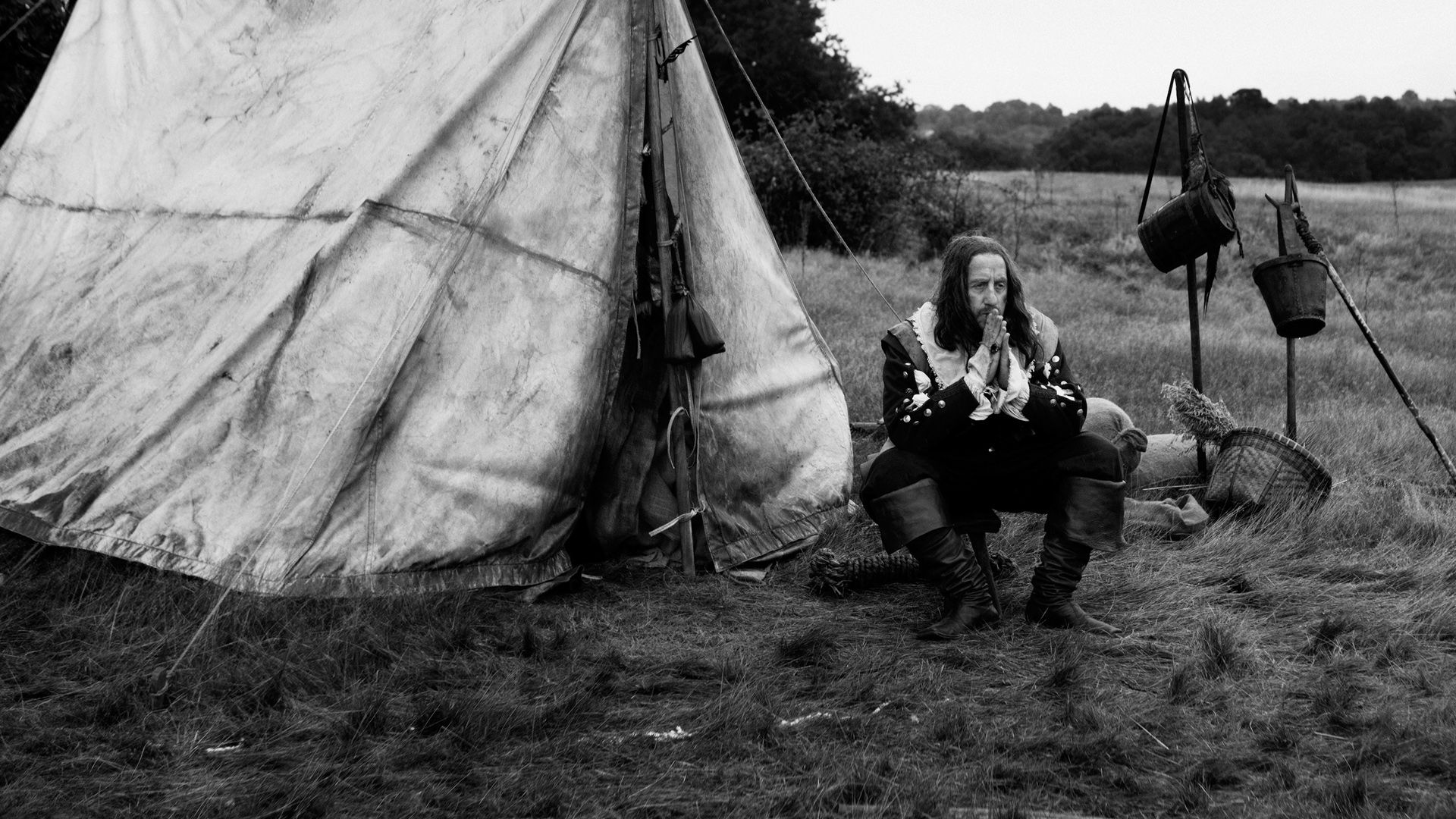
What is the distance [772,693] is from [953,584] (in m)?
0.80

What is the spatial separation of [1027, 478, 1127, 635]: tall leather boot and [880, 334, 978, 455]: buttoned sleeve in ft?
1.37

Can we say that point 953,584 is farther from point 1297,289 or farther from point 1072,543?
point 1297,289

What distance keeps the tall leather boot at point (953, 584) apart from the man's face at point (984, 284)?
2.31ft

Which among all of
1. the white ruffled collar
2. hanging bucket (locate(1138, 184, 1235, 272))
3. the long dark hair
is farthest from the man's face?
hanging bucket (locate(1138, 184, 1235, 272))

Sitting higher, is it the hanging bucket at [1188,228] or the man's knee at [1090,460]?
the hanging bucket at [1188,228]

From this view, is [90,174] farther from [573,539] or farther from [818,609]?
[818,609]

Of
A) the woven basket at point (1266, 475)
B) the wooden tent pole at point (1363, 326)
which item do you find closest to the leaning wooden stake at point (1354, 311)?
the wooden tent pole at point (1363, 326)

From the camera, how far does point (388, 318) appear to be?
3.93 metres

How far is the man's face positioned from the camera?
381 cm

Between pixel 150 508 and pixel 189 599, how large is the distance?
43 cm

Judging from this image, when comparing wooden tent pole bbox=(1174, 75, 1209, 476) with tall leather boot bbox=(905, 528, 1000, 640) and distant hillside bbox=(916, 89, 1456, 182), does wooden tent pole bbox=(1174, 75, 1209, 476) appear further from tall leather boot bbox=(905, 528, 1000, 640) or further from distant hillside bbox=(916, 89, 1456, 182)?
distant hillside bbox=(916, 89, 1456, 182)

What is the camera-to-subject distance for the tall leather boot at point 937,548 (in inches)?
A: 147

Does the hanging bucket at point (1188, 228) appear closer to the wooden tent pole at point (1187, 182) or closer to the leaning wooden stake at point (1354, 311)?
the wooden tent pole at point (1187, 182)

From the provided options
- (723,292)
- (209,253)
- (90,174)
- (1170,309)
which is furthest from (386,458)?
(1170,309)
